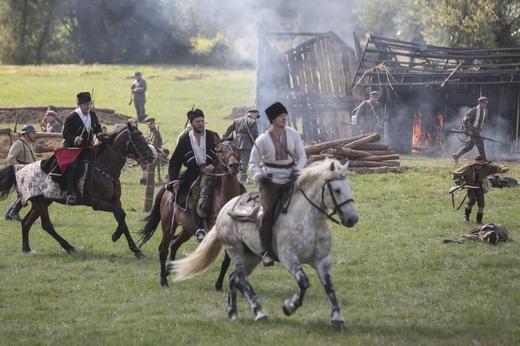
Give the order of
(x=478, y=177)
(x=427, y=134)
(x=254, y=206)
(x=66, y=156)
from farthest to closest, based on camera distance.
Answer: (x=427, y=134) < (x=478, y=177) < (x=66, y=156) < (x=254, y=206)

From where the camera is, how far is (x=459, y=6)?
40.7 metres

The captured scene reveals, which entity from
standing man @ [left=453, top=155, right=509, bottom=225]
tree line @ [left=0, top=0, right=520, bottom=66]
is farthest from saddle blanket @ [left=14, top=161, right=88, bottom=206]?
tree line @ [left=0, top=0, right=520, bottom=66]

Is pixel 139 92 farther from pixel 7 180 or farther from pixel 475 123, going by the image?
pixel 7 180

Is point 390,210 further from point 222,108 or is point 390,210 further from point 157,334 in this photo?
point 222,108

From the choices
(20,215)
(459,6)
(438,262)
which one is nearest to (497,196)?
(438,262)

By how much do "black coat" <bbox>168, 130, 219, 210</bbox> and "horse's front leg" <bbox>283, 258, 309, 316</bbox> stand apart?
11.9 ft

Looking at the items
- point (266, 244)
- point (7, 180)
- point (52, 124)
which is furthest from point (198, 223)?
point (52, 124)

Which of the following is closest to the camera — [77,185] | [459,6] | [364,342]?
[364,342]

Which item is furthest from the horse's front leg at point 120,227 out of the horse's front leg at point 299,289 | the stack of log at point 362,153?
the stack of log at point 362,153

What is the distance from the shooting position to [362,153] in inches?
966

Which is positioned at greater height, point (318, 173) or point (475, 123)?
point (318, 173)

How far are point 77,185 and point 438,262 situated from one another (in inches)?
257

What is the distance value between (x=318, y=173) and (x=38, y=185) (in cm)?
767

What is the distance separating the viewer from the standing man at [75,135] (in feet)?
51.4
